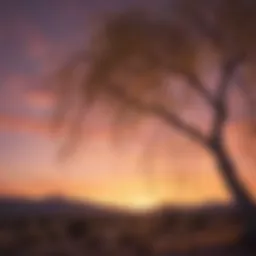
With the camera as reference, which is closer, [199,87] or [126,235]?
[126,235]

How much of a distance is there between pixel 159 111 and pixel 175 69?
0.76ft

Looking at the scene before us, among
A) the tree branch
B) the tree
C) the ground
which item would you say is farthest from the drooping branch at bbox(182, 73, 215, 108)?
the ground

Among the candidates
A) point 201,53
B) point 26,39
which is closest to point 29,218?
point 26,39

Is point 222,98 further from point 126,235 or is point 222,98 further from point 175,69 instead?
point 126,235

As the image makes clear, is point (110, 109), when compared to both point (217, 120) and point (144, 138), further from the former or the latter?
point (217, 120)

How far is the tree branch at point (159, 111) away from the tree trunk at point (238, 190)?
0.11 metres

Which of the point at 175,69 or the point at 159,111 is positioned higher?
the point at 175,69

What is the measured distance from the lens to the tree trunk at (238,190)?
3451 mm

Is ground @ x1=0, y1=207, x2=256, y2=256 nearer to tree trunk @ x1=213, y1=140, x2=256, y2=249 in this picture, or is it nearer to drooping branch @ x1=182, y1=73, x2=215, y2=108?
tree trunk @ x1=213, y1=140, x2=256, y2=249

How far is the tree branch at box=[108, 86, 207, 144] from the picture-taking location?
346 cm

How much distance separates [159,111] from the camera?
3.48 metres

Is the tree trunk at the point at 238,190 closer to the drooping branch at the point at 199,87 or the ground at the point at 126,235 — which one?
the ground at the point at 126,235

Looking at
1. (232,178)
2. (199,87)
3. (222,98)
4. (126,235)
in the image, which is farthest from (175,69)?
(126,235)

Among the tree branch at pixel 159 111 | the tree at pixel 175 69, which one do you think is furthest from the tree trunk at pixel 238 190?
the tree branch at pixel 159 111
